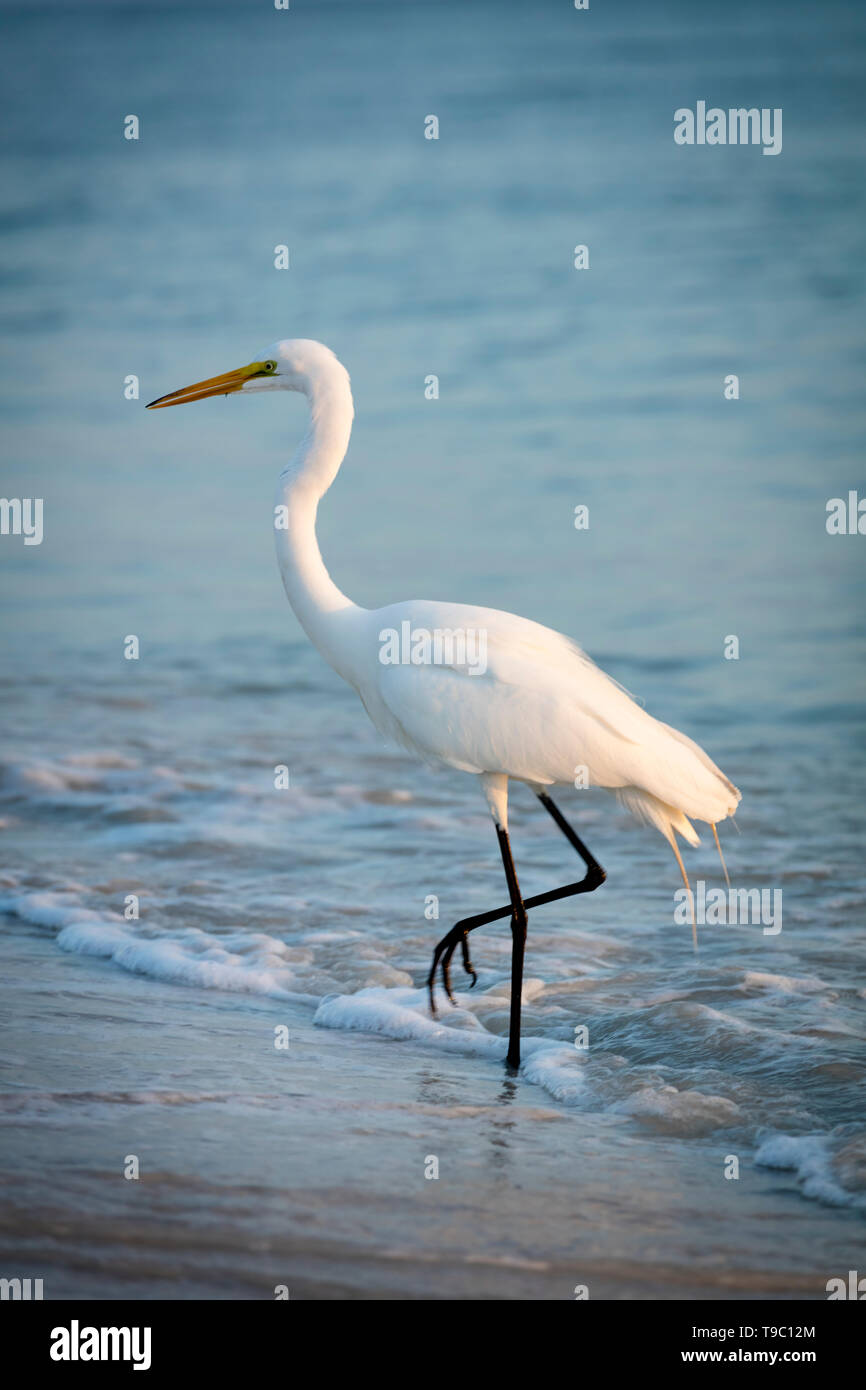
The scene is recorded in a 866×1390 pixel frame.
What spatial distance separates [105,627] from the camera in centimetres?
1155

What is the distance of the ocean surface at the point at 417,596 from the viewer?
3414 mm

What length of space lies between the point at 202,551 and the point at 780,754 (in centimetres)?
656

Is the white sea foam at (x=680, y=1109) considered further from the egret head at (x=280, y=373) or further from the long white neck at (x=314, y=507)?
the egret head at (x=280, y=373)

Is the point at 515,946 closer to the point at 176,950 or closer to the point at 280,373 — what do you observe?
the point at 176,950

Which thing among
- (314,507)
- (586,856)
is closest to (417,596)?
(314,507)

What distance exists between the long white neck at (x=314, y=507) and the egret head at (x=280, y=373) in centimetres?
2

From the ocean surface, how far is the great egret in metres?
0.67

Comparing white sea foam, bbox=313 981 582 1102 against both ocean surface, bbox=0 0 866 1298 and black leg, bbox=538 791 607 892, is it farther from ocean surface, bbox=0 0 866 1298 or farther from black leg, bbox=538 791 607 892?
black leg, bbox=538 791 607 892

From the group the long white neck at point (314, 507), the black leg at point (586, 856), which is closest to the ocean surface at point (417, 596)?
the black leg at point (586, 856)

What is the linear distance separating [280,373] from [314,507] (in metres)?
0.53

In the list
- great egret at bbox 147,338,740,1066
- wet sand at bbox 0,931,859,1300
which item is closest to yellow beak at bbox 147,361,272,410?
great egret at bbox 147,338,740,1066

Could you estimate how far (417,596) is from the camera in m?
10.5

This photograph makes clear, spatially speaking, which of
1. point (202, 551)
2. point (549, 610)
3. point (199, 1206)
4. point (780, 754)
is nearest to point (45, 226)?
point (202, 551)
